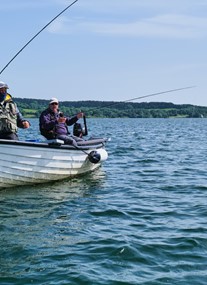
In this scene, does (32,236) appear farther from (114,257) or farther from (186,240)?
(186,240)

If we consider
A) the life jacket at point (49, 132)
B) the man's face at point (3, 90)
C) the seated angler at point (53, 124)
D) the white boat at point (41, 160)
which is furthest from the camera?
the life jacket at point (49, 132)

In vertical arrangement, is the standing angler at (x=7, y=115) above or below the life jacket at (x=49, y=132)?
above

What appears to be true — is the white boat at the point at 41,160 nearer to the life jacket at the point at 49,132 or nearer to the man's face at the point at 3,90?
the life jacket at the point at 49,132

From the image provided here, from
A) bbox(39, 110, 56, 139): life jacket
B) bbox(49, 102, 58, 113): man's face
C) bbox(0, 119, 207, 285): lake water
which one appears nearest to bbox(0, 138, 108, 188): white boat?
bbox(0, 119, 207, 285): lake water

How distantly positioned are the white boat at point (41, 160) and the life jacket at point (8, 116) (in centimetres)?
44

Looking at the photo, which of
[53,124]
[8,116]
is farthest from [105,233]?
[53,124]

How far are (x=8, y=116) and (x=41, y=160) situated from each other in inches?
55.2

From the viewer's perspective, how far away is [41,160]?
11.3m

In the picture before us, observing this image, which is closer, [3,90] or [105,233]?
[105,233]

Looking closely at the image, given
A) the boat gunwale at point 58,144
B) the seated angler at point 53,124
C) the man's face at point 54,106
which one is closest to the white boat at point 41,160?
the boat gunwale at point 58,144

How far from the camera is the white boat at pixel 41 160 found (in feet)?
34.7

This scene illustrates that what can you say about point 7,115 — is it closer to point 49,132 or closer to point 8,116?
point 8,116

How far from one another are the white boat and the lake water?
11.1 inches

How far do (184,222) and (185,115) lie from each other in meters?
131
